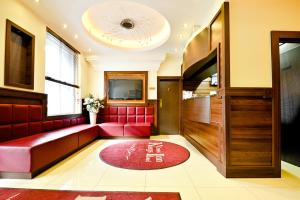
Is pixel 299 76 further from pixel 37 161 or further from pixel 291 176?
pixel 37 161

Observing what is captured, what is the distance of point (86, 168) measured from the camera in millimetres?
2830

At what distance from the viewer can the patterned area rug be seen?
6.19ft

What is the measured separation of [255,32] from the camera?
2.60 m

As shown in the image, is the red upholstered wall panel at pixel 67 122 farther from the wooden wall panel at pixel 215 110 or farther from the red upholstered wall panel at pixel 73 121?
the wooden wall panel at pixel 215 110

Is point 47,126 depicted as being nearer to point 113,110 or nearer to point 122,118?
point 113,110

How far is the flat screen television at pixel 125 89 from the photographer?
6098 millimetres

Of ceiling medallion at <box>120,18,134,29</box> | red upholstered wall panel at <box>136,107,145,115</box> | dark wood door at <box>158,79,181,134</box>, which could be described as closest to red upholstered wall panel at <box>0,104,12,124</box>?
ceiling medallion at <box>120,18,134,29</box>

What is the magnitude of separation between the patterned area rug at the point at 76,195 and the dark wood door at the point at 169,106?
4.26 meters

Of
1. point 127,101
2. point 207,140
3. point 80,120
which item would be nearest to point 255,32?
point 207,140

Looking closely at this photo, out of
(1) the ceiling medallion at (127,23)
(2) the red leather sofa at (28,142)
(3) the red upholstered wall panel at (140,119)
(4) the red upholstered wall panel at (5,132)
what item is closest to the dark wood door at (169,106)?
(3) the red upholstered wall panel at (140,119)

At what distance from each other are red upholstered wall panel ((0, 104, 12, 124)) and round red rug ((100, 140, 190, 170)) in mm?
1735

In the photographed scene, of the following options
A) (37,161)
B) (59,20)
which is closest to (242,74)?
(37,161)

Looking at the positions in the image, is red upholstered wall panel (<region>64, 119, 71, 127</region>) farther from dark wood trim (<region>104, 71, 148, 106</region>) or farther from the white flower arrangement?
dark wood trim (<region>104, 71, 148, 106</region>)

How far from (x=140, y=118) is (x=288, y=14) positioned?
15.4ft
